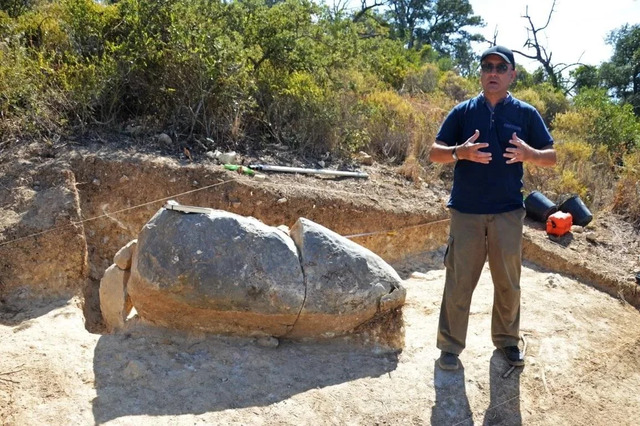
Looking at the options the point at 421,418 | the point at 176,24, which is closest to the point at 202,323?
the point at 421,418

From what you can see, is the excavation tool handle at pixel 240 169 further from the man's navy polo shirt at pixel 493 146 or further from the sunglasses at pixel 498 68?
the sunglasses at pixel 498 68

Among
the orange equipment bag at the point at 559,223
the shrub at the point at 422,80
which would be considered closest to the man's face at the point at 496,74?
the orange equipment bag at the point at 559,223

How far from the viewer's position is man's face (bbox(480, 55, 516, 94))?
10.2 feet

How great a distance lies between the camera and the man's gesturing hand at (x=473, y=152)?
293 cm

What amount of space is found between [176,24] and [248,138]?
1.35m

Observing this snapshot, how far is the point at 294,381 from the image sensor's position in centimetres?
326

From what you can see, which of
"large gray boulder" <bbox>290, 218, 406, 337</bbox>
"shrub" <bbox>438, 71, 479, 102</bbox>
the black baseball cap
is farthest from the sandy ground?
"shrub" <bbox>438, 71, 479, 102</bbox>

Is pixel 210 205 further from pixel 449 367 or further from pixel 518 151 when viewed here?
pixel 518 151

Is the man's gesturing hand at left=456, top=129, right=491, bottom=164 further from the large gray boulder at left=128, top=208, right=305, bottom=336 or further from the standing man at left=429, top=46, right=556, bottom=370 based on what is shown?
the large gray boulder at left=128, top=208, right=305, bottom=336

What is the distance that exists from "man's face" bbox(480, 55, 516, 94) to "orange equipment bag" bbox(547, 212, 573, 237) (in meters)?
3.02

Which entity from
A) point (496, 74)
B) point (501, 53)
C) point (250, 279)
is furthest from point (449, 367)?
point (501, 53)

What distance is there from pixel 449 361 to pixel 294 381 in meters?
0.92

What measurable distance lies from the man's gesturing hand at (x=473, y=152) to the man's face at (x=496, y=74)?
1.04ft

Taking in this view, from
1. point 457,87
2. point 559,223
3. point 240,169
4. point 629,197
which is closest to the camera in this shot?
point 240,169
